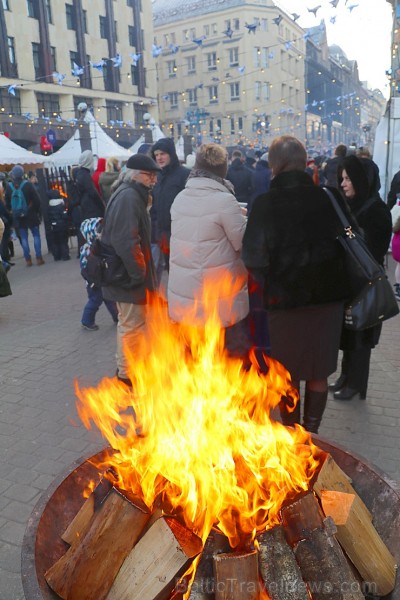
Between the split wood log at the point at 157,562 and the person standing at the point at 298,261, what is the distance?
5.21 feet

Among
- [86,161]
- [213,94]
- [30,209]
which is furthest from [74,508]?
[213,94]

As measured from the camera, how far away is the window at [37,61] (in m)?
30.7

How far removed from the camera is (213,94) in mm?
51688

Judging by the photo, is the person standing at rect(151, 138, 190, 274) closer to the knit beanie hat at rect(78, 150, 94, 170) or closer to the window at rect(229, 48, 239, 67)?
the knit beanie hat at rect(78, 150, 94, 170)

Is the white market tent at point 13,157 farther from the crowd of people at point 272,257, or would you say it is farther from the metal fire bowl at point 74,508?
the metal fire bowl at point 74,508

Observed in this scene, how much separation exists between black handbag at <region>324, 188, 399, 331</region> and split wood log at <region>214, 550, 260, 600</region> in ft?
6.12

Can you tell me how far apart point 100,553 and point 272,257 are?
1.83 m

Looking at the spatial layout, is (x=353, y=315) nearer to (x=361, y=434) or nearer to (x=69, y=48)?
(x=361, y=434)

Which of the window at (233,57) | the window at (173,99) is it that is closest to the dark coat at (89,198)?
the window at (233,57)

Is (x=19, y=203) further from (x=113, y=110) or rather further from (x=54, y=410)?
(x=113, y=110)

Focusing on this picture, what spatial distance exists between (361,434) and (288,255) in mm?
1774

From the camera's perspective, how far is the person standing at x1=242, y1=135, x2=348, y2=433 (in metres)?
2.80

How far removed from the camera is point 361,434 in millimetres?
3783

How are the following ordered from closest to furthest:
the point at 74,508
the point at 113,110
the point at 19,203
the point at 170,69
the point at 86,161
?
the point at 74,508, the point at 86,161, the point at 19,203, the point at 113,110, the point at 170,69
